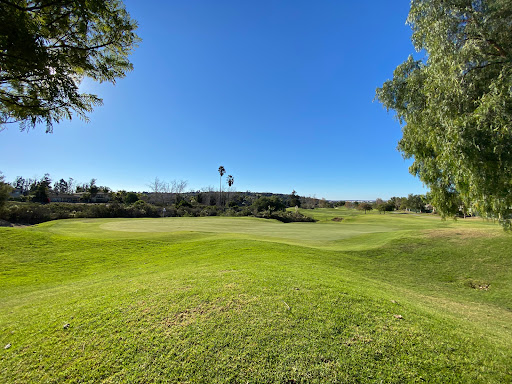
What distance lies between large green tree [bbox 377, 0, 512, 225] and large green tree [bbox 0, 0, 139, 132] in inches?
303

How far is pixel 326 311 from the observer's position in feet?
13.0

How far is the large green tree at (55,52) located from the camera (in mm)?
3732

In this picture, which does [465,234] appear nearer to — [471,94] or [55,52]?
[471,94]

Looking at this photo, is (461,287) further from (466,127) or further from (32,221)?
(32,221)

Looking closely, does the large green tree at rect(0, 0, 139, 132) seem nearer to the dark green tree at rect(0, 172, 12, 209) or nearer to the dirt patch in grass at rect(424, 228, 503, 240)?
the dirt patch in grass at rect(424, 228, 503, 240)

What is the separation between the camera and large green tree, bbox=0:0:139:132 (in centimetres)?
373

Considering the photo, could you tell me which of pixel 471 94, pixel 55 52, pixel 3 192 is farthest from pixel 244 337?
pixel 3 192

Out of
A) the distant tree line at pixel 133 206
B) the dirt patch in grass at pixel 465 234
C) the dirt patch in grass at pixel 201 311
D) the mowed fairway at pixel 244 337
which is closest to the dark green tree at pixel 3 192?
the distant tree line at pixel 133 206

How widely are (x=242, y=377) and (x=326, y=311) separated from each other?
1.94 m

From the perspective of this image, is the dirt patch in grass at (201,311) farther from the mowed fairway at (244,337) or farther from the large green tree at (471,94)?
the large green tree at (471,94)

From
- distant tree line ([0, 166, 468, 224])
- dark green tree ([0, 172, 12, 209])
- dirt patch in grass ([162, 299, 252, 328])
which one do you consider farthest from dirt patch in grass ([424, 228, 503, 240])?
dark green tree ([0, 172, 12, 209])

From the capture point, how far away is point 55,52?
4.39 m

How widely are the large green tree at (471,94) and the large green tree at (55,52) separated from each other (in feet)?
Result: 25.3

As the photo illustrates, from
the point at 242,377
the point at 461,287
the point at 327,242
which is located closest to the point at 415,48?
the point at 461,287
